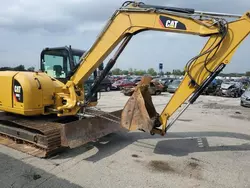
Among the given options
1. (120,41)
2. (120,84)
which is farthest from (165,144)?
(120,84)

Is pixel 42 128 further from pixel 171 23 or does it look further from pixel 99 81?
pixel 171 23

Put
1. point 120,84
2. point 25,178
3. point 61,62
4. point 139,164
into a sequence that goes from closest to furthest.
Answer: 1. point 25,178
2. point 139,164
3. point 61,62
4. point 120,84

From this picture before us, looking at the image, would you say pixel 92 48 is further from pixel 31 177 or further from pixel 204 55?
pixel 31 177

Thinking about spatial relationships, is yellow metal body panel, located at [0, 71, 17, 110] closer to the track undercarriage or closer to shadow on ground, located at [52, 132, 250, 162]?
the track undercarriage

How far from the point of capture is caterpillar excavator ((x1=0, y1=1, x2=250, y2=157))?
4926 mm

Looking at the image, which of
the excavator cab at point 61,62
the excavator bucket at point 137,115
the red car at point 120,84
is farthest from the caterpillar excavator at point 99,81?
the red car at point 120,84

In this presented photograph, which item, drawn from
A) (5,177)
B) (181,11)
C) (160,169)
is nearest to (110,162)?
(160,169)

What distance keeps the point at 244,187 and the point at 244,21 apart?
3032mm

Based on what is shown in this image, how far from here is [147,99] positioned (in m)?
5.78

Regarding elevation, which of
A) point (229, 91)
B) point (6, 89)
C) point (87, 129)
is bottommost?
point (229, 91)

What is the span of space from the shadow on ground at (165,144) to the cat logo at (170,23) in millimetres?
2826

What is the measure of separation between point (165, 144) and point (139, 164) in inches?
62.9

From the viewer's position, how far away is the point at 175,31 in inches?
202

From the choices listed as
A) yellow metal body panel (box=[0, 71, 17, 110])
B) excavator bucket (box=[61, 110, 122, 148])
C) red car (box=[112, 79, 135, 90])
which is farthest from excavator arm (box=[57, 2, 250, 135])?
red car (box=[112, 79, 135, 90])
